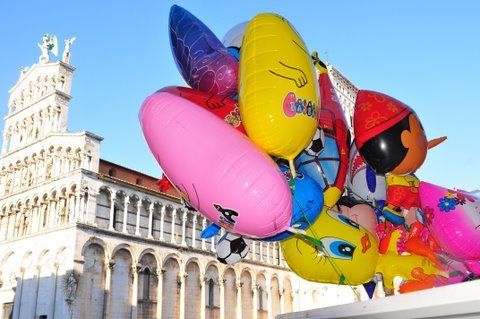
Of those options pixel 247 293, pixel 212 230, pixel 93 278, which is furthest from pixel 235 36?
pixel 247 293

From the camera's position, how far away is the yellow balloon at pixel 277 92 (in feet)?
17.6

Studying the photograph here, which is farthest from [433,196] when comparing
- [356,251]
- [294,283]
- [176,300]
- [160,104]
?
[294,283]

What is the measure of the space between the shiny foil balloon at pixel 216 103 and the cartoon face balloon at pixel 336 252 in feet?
5.66

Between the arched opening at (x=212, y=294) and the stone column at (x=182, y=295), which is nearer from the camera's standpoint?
the stone column at (x=182, y=295)

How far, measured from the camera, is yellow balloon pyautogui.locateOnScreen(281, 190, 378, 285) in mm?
6141

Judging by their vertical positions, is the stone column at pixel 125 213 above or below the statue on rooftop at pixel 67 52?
below

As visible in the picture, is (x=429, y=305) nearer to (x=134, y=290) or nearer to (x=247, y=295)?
(x=134, y=290)

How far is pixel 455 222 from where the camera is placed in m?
6.24

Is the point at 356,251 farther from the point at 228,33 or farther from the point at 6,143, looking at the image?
the point at 6,143

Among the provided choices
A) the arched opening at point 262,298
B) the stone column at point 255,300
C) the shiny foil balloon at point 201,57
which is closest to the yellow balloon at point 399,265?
the shiny foil balloon at point 201,57

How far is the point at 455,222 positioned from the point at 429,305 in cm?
358

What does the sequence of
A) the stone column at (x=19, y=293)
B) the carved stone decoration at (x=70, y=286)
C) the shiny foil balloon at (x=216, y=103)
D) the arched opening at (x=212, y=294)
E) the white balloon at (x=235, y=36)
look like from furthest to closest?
1. the arched opening at (x=212, y=294)
2. the stone column at (x=19, y=293)
3. the carved stone decoration at (x=70, y=286)
4. the white balloon at (x=235, y=36)
5. the shiny foil balloon at (x=216, y=103)

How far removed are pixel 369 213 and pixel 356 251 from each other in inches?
42.3

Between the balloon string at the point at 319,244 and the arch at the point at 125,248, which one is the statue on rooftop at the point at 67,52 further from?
the balloon string at the point at 319,244
